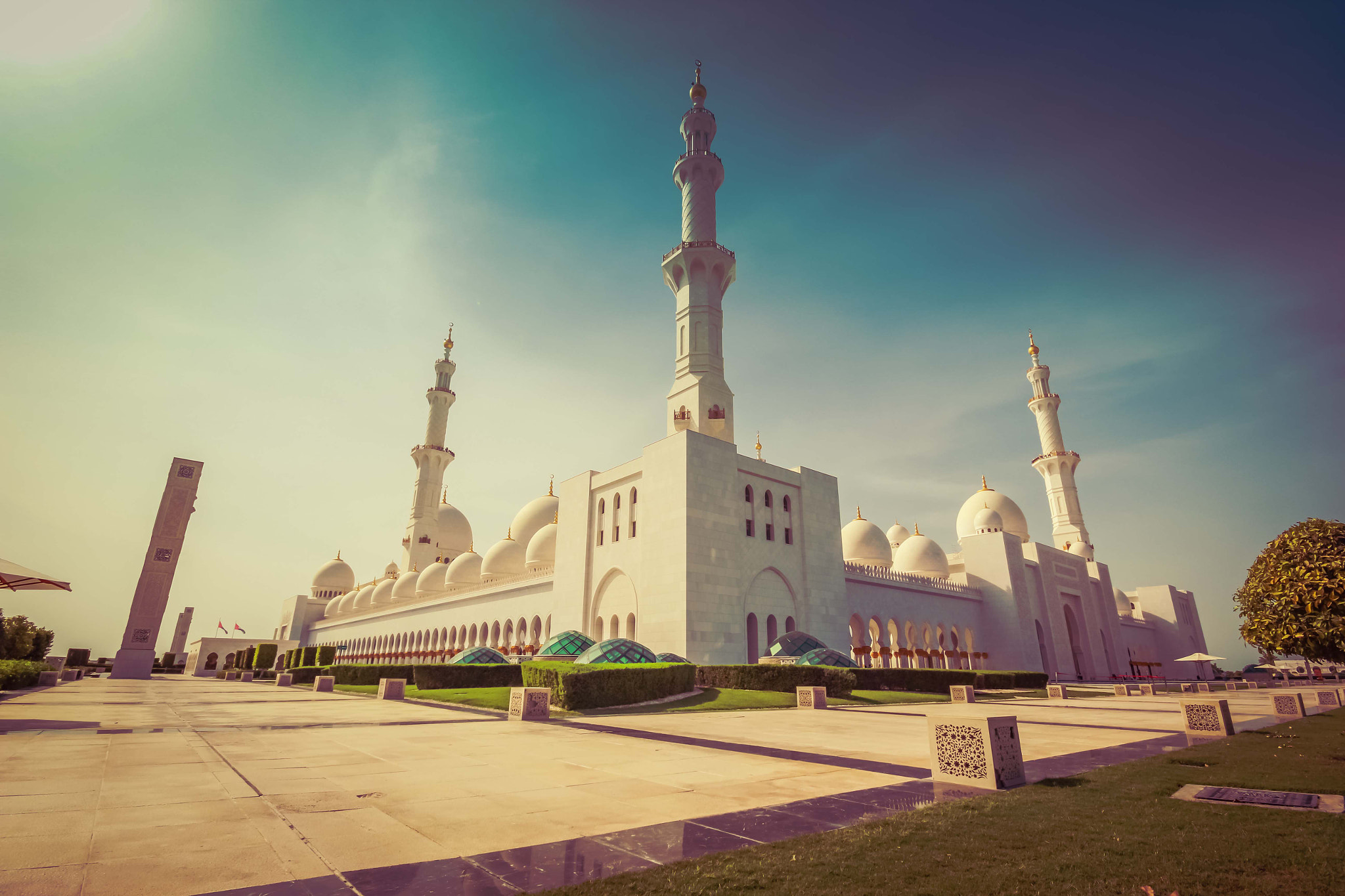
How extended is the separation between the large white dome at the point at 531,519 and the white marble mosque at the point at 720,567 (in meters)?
0.13

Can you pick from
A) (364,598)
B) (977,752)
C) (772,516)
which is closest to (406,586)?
(364,598)

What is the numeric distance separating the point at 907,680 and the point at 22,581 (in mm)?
25611

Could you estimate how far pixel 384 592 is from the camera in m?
57.4

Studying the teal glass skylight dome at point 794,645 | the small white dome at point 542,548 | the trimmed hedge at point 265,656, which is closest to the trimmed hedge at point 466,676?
the teal glass skylight dome at point 794,645

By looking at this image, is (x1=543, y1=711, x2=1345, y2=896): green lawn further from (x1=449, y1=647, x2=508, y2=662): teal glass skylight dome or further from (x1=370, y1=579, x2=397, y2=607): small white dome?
(x1=370, y1=579, x2=397, y2=607): small white dome

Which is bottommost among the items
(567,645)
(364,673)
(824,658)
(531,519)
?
(364,673)

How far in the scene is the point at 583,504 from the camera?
1284 inches

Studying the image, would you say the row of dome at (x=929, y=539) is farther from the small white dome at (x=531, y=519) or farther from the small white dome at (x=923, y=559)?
the small white dome at (x=531, y=519)

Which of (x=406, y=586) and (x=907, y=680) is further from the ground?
(x=406, y=586)

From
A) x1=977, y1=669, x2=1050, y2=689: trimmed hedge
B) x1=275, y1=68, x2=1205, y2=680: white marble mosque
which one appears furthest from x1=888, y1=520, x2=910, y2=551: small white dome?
x1=977, y1=669, x2=1050, y2=689: trimmed hedge

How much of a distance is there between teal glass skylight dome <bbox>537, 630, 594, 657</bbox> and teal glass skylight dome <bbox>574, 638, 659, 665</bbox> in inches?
143

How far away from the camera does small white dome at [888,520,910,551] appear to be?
54375 millimetres

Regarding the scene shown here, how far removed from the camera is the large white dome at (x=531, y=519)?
1852 inches

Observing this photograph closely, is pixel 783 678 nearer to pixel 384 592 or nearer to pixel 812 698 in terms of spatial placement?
pixel 812 698
